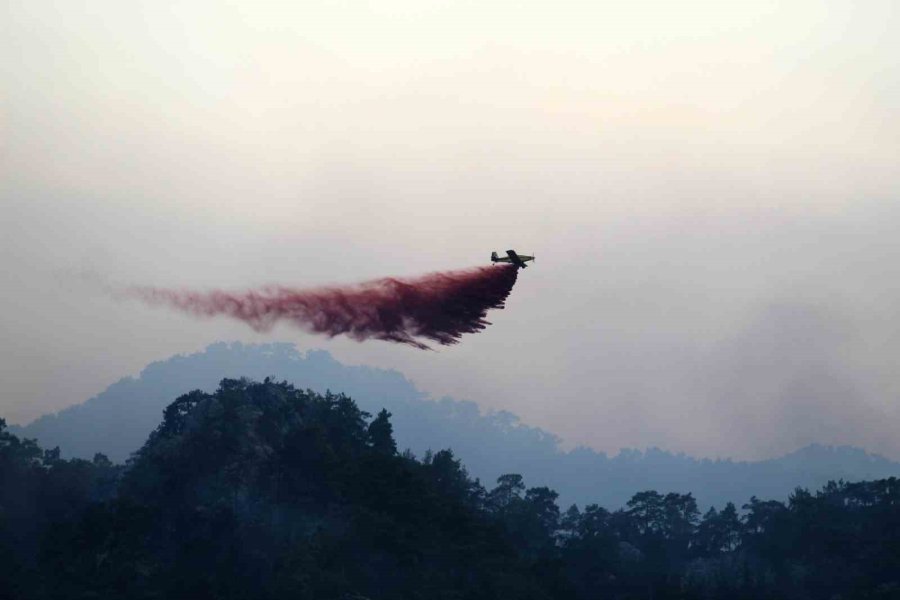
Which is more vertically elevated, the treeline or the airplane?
the airplane

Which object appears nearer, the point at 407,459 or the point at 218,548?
the point at 218,548

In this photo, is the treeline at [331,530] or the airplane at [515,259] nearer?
the airplane at [515,259]

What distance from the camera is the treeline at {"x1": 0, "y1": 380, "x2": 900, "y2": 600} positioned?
81.4m

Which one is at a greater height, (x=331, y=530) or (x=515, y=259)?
(x=515, y=259)

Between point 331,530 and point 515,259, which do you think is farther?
point 331,530

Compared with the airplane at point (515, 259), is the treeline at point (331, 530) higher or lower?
lower

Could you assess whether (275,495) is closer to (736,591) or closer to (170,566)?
(170,566)

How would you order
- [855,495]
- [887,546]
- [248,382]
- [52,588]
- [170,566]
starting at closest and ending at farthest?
1. [52,588]
2. [170,566]
3. [887,546]
4. [248,382]
5. [855,495]

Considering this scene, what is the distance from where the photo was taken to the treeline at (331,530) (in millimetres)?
81438

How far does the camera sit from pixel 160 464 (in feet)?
340

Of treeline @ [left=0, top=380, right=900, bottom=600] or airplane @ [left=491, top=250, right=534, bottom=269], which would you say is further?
treeline @ [left=0, top=380, right=900, bottom=600]

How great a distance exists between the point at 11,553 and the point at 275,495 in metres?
23.1

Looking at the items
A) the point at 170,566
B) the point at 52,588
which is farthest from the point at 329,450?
the point at 52,588

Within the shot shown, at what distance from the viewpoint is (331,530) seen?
3634 inches
